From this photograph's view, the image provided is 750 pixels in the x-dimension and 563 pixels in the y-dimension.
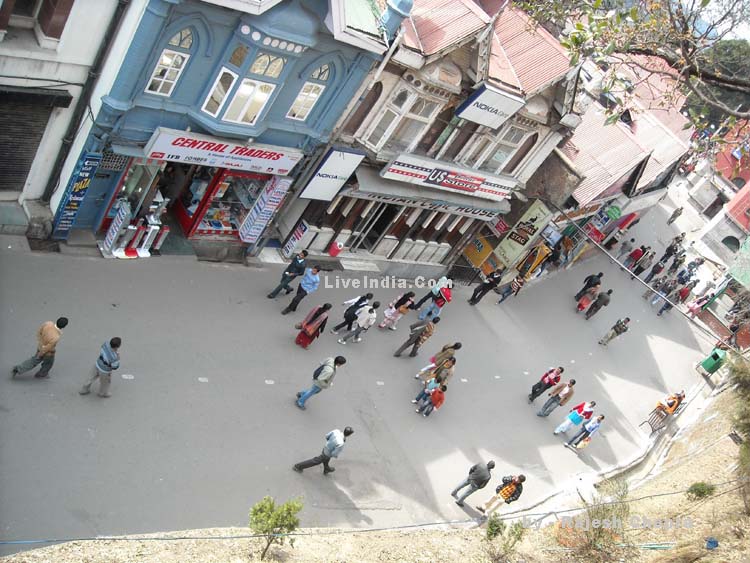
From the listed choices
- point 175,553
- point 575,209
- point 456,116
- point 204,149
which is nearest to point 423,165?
point 456,116

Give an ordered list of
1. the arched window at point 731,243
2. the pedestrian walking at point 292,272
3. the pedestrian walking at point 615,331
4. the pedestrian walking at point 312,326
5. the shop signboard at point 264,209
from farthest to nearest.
Answer: 1. the arched window at point 731,243
2. the pedestrian walking at point 615,331
3. the shop signboard at point 264,209
4. the pedestrian walking at point 292,272
5. the pedestrian walking at point 312,326

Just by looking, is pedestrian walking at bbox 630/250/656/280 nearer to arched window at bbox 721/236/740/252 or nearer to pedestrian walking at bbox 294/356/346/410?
arched window at bbox 721/236/740/252

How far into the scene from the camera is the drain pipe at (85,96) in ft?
47.2

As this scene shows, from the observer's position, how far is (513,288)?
89.1 ft

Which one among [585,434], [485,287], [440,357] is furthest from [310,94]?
Result: [585,434]

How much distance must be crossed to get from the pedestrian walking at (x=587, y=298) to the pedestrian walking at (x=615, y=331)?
5.57 feet

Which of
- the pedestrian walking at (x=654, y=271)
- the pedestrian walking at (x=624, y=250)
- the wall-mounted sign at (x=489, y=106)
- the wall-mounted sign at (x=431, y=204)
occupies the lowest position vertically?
the pedestrian walking at (x=624, y=250)

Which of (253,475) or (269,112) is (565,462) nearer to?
(253,475)

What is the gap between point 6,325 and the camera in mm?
13547

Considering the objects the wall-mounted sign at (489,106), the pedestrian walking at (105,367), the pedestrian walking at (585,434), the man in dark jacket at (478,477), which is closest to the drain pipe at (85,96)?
the pedestrian walking at (105,367)

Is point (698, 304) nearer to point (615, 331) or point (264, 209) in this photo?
point (615, 331)

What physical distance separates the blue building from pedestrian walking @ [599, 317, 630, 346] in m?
14.7

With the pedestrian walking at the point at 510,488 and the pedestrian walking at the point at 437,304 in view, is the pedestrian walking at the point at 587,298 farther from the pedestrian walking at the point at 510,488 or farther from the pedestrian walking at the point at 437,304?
the pedestrian walking at the point at 510,488

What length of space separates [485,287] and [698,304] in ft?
51.3
